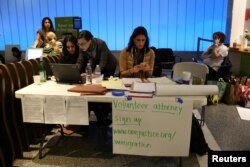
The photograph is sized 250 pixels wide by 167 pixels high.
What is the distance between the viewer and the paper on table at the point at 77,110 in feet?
6.98

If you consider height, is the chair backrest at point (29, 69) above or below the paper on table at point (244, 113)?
above

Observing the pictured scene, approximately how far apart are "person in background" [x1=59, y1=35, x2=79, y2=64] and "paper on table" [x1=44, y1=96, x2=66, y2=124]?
2.78 ft

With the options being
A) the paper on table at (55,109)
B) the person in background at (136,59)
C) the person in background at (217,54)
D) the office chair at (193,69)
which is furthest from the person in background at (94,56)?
the person in background at (217,54)

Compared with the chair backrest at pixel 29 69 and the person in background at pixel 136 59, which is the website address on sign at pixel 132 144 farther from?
the chair backrest at pixel 29 69

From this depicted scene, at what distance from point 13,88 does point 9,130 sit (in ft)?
1.20

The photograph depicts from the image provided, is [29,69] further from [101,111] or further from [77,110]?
[101,111]

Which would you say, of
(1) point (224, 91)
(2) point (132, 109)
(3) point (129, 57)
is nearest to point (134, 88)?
(2) point (132, 109)

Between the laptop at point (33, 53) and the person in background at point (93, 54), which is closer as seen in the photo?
the person in background at point (93, 54)

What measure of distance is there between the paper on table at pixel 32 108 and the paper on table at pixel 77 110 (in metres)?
0.24

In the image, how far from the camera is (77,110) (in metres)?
2.16

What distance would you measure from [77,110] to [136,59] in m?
1.01

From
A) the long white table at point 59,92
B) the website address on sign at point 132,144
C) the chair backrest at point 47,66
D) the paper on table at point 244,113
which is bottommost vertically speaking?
the paper on table at point 244,113

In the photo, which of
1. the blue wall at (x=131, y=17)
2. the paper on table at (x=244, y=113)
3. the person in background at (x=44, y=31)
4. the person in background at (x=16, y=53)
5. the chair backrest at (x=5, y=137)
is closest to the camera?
the chair backrest at (x=5, y=137)

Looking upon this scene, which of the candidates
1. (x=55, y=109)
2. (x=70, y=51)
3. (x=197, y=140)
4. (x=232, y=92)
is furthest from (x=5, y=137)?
(x=232, y=92)
